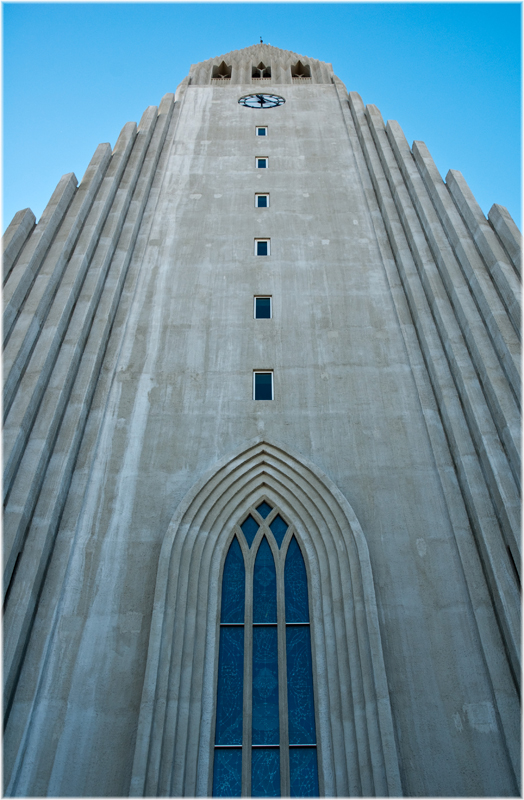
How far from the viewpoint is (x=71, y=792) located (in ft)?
34.0

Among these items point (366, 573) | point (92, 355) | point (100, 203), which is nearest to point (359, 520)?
point (366, 573)

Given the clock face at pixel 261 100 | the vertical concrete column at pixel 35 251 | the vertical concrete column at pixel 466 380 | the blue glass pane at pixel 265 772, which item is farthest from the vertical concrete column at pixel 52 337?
the clock face at pixel 261 100

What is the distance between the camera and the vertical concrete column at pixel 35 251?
1491 cm

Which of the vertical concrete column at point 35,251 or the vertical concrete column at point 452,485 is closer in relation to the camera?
the vertical concrete column at point 452,485

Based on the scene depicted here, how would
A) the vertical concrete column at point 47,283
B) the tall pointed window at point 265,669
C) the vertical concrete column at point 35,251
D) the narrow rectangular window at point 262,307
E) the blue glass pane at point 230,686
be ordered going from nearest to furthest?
the tall pointed window at point 265,669
the blue glass pane at point 230,686
the vertical concrete column at point 47,283
the vertical concrete column at point 35,251
the narrow rectangular window at point 262,307

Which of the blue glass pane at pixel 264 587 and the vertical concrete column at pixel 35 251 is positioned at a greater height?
the vertical concrete column at pixel 35 251

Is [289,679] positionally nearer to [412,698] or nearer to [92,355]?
[412,698]

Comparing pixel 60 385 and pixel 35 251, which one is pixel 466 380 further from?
pixel 35 251

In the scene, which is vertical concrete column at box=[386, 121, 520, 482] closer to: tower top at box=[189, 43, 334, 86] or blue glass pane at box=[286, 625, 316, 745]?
blue glass pane at box=[286, 625, 316, 745]

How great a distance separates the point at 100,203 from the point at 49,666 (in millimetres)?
12554

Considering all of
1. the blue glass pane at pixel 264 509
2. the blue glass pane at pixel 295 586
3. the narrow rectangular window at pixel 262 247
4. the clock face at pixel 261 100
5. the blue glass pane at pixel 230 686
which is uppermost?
the clock face at pixel 261 100

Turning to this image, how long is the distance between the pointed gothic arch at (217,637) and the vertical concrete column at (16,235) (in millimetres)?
6867

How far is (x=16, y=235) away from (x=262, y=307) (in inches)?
241

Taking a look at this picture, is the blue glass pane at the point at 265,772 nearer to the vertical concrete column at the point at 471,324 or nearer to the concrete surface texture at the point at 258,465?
the concrete surface texture at the point at 258,465
